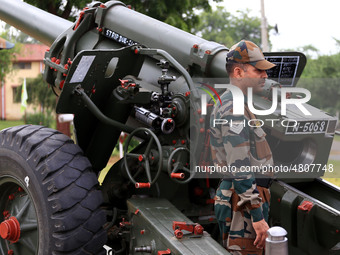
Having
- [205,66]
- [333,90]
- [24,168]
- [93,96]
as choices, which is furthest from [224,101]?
[333,90]

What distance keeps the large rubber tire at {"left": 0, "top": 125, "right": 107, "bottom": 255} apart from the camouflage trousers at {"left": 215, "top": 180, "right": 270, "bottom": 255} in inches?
38.1

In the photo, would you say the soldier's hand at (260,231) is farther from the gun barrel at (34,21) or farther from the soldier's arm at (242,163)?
the gun barrel at (34,21)

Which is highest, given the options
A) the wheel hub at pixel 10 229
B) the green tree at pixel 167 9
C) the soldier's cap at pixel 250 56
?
the soldier's cap at pixel 250 56

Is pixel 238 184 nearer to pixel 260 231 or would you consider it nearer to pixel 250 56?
pixel 260 231

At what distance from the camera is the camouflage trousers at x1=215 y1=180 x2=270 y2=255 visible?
360 cm

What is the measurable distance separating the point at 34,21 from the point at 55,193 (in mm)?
2756

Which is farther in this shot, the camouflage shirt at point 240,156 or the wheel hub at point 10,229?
the wheel hub at point 10,229

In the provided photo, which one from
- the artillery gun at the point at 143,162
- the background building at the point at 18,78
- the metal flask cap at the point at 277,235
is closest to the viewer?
the metal flask cap at the point at 277,235

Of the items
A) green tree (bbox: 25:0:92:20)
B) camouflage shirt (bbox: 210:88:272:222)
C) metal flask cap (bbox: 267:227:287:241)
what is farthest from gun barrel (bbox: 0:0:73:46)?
green tree (bbox: 25:0:92:20)

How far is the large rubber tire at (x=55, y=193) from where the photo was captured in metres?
3.96

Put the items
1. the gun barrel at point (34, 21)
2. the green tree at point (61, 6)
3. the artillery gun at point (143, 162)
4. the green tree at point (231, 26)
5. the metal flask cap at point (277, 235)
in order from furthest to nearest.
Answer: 1. the green tree at point (231, 26)
2. the green tree at point (61, 6)
3. the gun barrel at point (34, 21)
4. the artillery gun at point (143, 162)
5. the metal flask cap at point (277, 235)

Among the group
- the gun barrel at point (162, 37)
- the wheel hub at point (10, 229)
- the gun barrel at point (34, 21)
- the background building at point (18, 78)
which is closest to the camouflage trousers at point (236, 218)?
the gun barrel at point (162, 37)

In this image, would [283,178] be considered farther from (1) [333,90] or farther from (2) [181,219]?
(1) [333,90]

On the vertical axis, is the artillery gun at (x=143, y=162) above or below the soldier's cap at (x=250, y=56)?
below
